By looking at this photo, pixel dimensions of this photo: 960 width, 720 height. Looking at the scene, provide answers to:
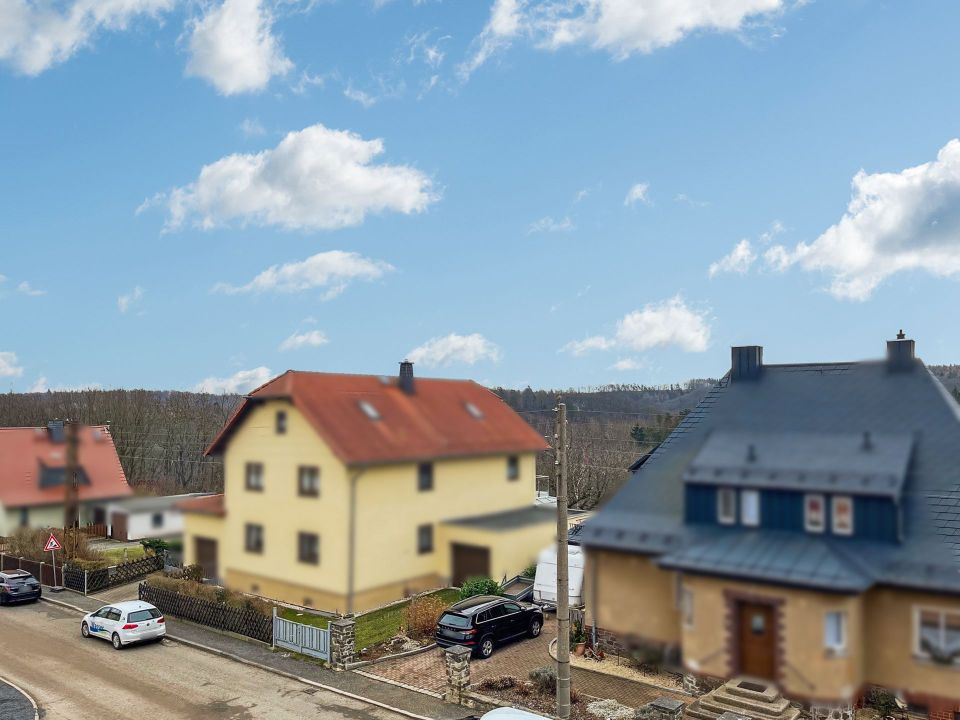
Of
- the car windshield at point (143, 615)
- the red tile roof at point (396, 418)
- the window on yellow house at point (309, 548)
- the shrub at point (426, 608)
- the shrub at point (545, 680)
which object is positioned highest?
the red tile roof at point (396, 418)

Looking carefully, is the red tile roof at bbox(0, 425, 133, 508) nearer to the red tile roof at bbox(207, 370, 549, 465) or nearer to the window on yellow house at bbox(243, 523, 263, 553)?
the window on yellow house at bbox(243, 523, 263, 553)

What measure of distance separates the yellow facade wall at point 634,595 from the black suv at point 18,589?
95.4 ft

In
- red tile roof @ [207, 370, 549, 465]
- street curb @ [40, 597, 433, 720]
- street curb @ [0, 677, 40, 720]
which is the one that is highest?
red tile roof @ [207, 370, 549, 465]

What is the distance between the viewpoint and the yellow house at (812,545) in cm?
250

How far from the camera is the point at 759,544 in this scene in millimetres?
2521

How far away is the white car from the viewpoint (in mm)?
20594

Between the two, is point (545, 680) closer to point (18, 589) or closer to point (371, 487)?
point (371, 487)

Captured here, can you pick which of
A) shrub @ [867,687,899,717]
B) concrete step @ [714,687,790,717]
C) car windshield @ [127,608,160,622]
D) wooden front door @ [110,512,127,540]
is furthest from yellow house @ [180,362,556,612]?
car windshield @ [127,608,160,622]

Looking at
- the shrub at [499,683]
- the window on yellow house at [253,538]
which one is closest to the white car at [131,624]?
the shrub at [499,683]

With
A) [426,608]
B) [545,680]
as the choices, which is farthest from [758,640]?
[545,680]

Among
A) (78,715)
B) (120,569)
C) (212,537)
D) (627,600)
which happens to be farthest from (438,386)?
(120,569)

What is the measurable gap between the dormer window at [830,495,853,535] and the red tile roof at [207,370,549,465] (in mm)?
1388

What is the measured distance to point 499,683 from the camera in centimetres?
1773

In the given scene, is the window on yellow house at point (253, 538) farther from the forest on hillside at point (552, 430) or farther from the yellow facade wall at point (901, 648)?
the yellow facade wall at point (901, 648)
